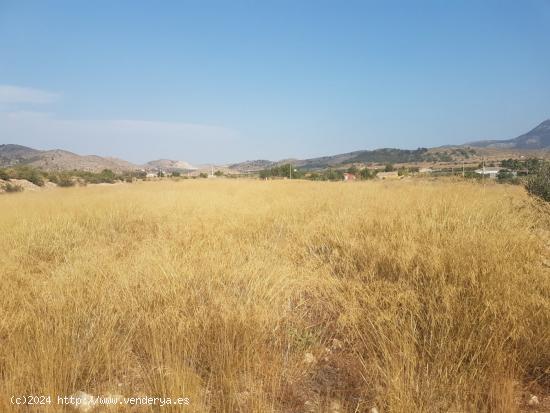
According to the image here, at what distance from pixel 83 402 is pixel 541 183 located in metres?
8.37

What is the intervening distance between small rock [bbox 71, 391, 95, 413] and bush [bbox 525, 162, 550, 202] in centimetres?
791

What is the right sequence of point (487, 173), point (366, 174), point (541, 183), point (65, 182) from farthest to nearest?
point (366, 174), point (65, 182), point (487, 173), point (541, 183)

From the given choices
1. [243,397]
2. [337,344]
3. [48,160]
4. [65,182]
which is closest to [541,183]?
[337,344]

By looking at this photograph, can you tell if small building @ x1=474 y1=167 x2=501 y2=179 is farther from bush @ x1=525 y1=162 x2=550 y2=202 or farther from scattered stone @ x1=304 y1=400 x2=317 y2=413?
scattered stone @ x1=304 y1=400 x2=317 y2=413

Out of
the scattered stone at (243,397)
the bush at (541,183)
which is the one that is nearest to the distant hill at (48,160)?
the bush at (541,183)

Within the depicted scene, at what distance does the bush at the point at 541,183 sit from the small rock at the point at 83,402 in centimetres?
791

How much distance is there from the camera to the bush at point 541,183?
6.92 meters

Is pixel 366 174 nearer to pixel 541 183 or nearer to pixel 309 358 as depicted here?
pixel 541 183

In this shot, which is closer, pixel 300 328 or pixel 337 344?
pixel 337 344

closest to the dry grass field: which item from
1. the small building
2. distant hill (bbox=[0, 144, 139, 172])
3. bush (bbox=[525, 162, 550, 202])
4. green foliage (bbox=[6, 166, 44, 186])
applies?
bush (bbox=[525, 162, 550, 202])

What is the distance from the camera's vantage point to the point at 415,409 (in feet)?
5.69

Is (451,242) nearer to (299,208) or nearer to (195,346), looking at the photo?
(195,346)

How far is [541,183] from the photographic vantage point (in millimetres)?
7066

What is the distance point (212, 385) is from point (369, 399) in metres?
0.93
